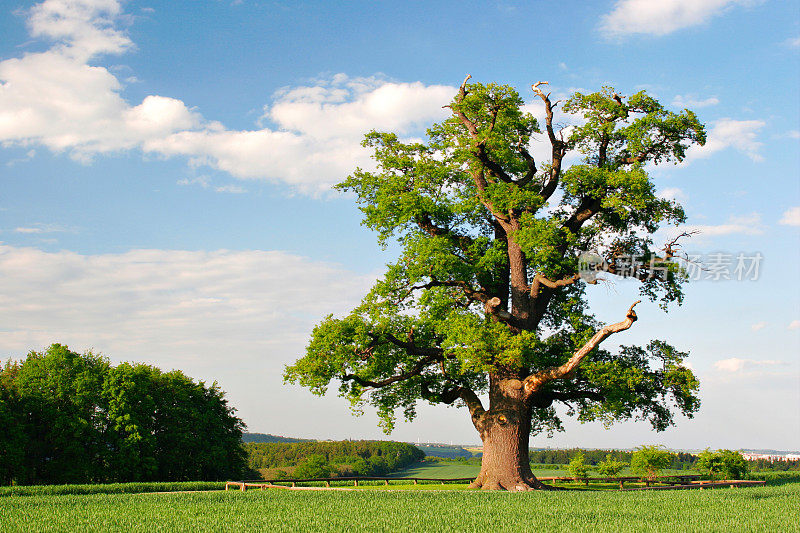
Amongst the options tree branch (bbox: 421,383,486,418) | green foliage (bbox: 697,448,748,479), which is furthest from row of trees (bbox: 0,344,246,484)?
green foliage (bbox: 697,448,748,479)

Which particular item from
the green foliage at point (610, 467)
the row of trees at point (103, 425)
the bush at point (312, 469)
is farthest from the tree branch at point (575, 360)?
the bush at point (312, 469)

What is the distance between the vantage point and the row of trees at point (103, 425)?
4419cm

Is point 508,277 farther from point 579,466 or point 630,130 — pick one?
point 579,466

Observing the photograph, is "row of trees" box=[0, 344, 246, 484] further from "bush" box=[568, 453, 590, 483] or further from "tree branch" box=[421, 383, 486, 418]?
"bush" box=[568, 453, 590, 483]

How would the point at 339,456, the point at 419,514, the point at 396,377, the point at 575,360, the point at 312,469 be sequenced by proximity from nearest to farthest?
the point at 419,514
the point at 575,360
the point at 396,377
the point at 312,469
the point at 339,456

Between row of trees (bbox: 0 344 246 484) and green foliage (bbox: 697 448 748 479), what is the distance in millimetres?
36864

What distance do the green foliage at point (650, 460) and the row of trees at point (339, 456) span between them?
41.2 meters

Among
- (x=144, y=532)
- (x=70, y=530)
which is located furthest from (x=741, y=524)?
(x=70, y=530)

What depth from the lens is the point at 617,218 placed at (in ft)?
93.2

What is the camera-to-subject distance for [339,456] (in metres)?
94.2

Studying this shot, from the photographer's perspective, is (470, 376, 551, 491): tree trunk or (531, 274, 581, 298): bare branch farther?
(531, 274, 581, 298): bare branch

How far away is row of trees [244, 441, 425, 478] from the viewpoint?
83.6m

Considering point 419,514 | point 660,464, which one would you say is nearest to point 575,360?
point 419,514

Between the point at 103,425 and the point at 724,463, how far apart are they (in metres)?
44.2
